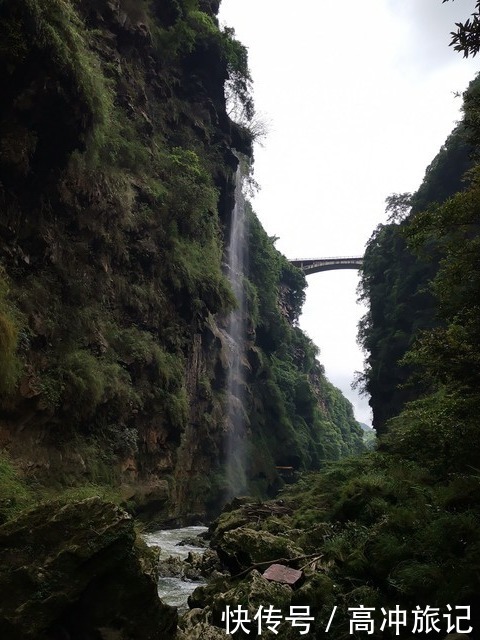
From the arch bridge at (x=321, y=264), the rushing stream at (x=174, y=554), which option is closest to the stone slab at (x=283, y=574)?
the rushing stream at (x=174, y=554)

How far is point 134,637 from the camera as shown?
4953mm

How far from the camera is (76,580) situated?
4.96 meters

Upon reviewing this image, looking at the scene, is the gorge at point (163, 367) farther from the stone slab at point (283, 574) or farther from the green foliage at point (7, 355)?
the stone slab at point (283, 574)

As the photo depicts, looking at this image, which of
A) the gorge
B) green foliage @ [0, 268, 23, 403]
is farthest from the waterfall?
green foliage @ [0, 268, 23, 403]

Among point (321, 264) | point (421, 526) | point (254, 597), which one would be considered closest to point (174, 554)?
point (254, 597)

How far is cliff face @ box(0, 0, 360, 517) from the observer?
11539mm

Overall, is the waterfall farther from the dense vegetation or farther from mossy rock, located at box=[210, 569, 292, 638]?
mossy rock, located at box=[210, 569, 292, 638]

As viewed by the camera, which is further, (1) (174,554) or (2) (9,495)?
(1) (174,554)

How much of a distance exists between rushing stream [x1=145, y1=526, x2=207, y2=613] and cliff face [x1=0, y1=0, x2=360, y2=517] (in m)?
1.34

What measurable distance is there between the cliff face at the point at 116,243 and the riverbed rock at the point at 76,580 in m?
5.32

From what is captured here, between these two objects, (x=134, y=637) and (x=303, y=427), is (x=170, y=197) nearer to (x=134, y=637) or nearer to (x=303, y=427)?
(x=134, y=637)

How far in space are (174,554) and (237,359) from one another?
71.1 feet

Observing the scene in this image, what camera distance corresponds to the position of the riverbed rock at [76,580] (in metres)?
4.64

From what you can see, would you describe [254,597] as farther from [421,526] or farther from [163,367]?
[163,367]
